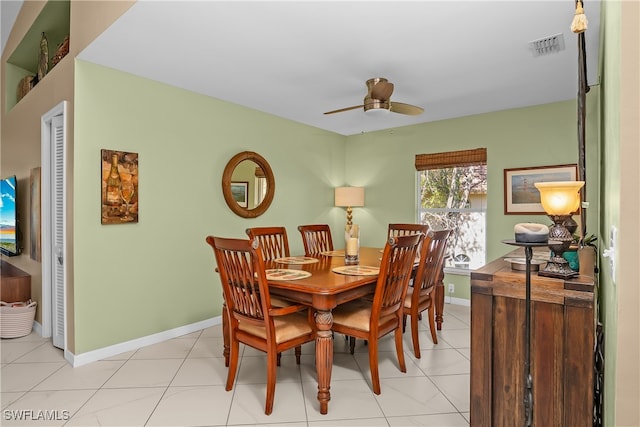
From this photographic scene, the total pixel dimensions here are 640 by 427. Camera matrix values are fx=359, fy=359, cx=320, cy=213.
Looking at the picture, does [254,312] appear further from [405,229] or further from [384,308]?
[405,229]

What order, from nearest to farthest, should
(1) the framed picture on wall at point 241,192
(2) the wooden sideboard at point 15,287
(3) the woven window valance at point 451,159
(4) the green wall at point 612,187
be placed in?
(4) the green wall at point 612,187, (2) the wooden sideboard at point 15,287, (1) the framed picture on wall at point 241,192, (3) the woven window valance at point 451,159

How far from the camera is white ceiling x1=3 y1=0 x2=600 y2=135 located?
2.11m

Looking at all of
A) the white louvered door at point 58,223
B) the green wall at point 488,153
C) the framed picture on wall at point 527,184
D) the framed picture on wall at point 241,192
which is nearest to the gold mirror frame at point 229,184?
the framed picture on wall at point 241,192

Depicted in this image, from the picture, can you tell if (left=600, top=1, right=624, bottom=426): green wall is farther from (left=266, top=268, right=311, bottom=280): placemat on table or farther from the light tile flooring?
(left=266, top=268, right=311, bottom=280): placemat on table

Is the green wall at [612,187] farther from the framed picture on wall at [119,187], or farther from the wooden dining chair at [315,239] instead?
the framed picture on wall at [119,187]

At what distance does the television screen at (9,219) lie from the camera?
405 centimetres

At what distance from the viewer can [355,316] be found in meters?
2.43

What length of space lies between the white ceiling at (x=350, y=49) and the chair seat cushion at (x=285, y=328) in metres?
1.89

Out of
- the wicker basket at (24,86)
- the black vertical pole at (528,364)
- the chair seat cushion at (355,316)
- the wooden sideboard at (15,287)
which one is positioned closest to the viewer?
the black vertical pole at (528,364)

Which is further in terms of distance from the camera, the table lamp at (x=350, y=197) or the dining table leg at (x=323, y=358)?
the table lamp at (x=350, y=197)

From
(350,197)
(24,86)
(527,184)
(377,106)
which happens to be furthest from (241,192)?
(527,184)

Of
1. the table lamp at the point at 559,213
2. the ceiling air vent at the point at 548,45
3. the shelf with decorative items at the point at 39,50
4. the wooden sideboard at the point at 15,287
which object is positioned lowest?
the wooden sideboard at the point at 15,287

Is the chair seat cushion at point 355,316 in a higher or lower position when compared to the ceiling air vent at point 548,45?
lower

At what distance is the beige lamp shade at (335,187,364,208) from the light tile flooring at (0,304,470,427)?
2368 mm
